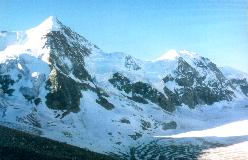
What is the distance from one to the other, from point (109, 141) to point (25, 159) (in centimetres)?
9934

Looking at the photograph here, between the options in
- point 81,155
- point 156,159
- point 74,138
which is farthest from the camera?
point 74,138

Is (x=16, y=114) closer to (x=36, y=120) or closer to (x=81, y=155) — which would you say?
(x=36, y=120)

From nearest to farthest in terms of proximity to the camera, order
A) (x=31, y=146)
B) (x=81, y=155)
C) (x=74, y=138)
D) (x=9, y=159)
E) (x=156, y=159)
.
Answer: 1. (x=9, y=159)
2. (x=31, y=146)
3. (x=81, y=155)
4. (x=156, y=159)
5. (x=74, y=138)

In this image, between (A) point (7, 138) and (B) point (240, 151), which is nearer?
(A) point (7, 138)

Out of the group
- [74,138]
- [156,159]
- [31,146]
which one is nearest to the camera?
[31,146]

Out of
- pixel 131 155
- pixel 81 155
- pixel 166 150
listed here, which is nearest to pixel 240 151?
pixel 166 150

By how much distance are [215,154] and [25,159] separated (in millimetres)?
98753

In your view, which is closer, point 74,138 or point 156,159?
point 156,159

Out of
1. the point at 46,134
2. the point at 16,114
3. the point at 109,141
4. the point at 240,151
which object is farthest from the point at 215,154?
the point at 16,114

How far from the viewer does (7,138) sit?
12069 cm

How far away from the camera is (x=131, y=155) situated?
177625 mm

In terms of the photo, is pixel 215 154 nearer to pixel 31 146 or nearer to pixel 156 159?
pixel 156 159

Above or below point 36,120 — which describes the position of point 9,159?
below

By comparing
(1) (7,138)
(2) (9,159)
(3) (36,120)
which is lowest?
(2) (9,159)
